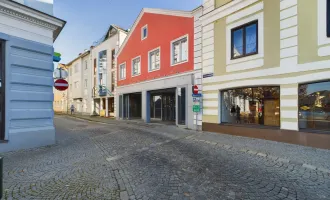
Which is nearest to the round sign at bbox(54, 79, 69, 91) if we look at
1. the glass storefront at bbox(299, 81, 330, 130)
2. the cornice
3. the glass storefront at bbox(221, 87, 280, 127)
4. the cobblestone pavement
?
the cornice

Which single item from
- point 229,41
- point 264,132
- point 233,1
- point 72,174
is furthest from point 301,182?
point 233,1

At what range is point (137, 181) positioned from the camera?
3748mm

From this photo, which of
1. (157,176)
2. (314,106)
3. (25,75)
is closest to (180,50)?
(314,106)

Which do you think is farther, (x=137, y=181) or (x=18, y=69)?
(x=18, y=69)

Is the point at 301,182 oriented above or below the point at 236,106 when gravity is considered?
below

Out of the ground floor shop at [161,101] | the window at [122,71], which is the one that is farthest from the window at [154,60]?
the window at [122,71]

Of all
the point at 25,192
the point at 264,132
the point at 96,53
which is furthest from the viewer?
the point at 96,53

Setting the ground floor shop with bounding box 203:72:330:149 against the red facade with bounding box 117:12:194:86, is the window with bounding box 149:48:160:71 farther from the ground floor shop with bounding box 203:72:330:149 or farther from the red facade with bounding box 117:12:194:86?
the ground floor shop with bounding box 203:72:330:149

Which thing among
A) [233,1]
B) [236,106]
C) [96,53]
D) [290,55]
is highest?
[96,53]

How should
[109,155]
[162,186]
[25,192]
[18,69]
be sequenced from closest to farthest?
[25,192] < [162,186] < [109,155] < [18,69]

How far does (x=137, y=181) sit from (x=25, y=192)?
201 cm

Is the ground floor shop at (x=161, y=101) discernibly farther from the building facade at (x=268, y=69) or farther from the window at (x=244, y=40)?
the window at (x=244, y=40)

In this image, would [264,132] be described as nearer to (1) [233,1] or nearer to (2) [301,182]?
(2) [301,182]

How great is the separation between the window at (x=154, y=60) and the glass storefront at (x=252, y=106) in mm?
6176
